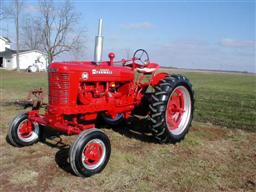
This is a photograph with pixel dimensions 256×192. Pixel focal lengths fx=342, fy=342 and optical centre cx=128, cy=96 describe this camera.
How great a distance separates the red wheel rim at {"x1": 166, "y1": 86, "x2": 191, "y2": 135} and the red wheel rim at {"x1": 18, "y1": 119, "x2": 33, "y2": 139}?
7.88 feet

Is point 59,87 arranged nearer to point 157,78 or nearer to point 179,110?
point 157,78

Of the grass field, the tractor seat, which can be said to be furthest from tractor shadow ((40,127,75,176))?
the tractor seat

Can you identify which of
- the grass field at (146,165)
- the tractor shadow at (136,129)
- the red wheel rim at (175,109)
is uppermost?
the red wheel rim at (175,109)

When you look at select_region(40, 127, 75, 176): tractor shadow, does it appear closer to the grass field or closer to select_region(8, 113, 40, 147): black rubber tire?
the grass field

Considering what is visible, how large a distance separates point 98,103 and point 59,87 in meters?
0.72

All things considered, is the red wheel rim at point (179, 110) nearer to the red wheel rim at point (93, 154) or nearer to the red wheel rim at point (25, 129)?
the red wheel rim at point (93, 154)

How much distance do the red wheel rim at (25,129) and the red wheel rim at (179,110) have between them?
2402 millimetres

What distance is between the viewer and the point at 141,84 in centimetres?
625

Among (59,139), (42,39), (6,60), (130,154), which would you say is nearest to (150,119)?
(130,154)

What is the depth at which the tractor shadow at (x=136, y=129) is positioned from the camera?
21.0ft

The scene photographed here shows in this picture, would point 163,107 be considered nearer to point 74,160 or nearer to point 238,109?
point 74,160

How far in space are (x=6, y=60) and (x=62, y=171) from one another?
168ft

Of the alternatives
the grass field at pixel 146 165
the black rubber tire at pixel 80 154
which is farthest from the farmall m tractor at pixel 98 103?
the grass field at pixel 146 165

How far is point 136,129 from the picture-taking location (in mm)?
7051
